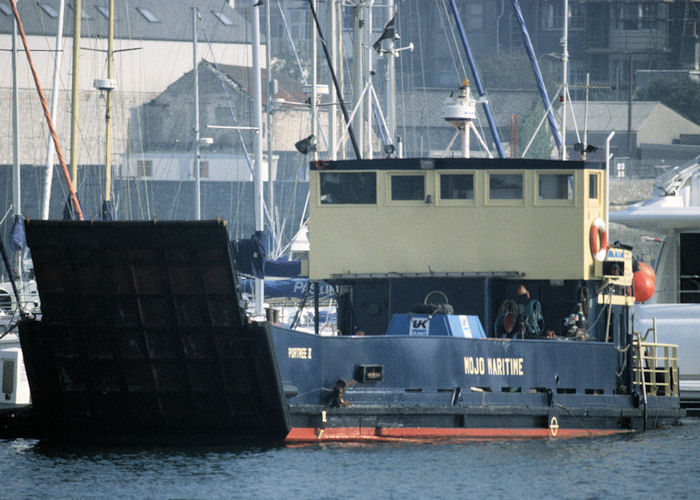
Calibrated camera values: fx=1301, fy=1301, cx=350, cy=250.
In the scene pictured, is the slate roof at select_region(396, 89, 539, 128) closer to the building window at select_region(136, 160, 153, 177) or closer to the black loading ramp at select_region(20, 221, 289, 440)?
the building window at select_region(136, 160, 153, 177)

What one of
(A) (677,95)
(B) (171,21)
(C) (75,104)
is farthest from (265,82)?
(C) (75,104)

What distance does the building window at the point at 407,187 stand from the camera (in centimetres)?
2222

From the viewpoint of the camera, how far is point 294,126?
325 feet

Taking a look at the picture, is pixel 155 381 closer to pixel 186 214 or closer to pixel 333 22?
pixel 333 22

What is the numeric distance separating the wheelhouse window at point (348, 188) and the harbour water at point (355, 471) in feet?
14.7

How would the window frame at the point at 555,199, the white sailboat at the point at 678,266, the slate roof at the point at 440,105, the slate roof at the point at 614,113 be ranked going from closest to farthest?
the window frame at the point at 555,199 → the white sailboat at the point at 678,266 → the slate roof at the point at 614,113 → the slate roof at the point at 440,105

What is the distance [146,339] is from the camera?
18.8 meters

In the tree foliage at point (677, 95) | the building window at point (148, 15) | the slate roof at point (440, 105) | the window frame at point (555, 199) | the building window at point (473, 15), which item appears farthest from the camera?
the building window at point (473, 15)

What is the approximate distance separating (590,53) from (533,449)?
3850 inches

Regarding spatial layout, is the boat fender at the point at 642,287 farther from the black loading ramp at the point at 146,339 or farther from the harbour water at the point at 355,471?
the black loading ramp at the point at 146,339

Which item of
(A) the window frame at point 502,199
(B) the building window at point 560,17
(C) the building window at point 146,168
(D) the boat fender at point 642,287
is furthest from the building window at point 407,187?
(B) the building window at point 560,17

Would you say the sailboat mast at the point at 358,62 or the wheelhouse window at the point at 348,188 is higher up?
the sailboat mast at the point at 358,62

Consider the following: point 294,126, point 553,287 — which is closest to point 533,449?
point 553,287

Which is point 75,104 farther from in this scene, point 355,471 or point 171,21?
point 171,21
